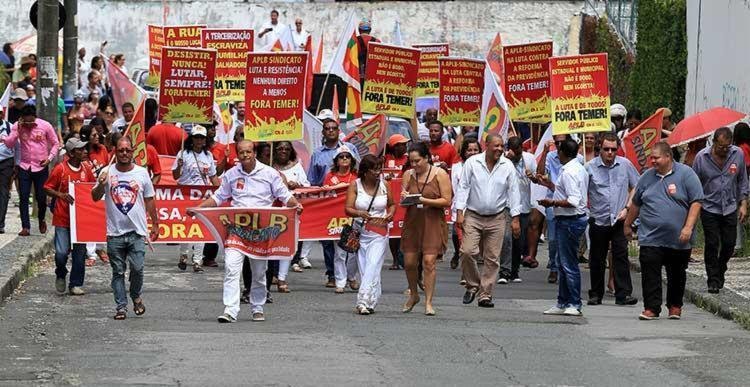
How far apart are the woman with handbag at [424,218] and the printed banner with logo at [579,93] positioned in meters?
3.75

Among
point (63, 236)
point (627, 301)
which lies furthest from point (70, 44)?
point (627, 301)

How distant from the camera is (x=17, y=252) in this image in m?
20.2

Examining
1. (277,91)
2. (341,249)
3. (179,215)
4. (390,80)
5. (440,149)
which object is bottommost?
(341,249)

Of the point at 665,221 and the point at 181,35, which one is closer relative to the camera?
the point at 665,221

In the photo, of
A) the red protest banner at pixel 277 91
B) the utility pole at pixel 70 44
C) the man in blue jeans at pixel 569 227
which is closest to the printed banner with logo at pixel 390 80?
the red protest banner at pixel 277 91

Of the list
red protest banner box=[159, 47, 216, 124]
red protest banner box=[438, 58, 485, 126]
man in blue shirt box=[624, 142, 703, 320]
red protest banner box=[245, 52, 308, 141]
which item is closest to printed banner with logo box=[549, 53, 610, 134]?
red protest banner box=[245, 52, 308, 141]

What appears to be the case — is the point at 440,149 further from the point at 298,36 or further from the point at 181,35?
the point at 298,36

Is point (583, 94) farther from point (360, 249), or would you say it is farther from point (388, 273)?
point (360, 249)

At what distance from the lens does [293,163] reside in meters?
19.6

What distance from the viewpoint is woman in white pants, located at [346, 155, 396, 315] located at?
54.5 feet

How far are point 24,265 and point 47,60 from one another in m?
6.17

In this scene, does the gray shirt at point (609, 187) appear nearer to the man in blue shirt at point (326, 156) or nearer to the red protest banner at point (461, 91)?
the man in blue shirt at point (326, 156)

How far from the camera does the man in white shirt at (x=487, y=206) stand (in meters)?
17.2

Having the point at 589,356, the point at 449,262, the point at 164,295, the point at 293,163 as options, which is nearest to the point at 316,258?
the point at 449,262
